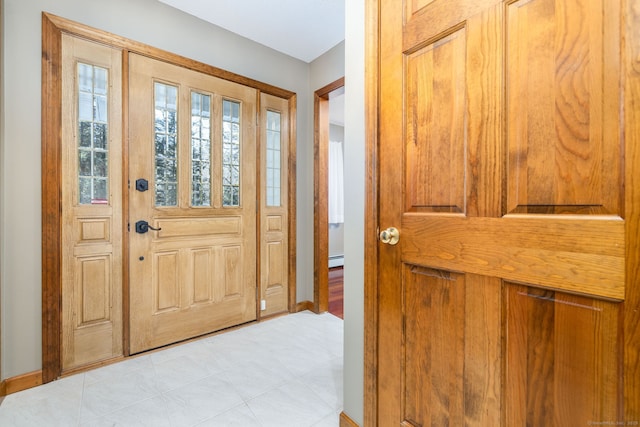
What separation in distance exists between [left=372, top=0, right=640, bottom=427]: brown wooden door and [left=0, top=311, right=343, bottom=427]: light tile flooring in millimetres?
638

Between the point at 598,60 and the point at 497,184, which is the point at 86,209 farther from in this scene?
the point at 598,60


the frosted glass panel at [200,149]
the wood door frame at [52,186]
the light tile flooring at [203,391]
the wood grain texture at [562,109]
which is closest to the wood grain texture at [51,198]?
the wood door frame at [52,186]

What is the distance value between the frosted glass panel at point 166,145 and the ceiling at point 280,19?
672 millimetres

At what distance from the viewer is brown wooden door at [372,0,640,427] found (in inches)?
25.4

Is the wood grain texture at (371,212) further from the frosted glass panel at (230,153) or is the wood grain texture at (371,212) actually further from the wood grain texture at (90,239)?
the wood grain texture at (90,239)

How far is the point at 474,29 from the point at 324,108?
220 cm

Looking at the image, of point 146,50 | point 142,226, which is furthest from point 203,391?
point 146,50

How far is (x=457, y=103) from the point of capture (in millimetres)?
919

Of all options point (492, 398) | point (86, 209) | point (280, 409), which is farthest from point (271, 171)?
point (492, 398)

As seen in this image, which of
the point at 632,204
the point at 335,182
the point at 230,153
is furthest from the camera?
the point at 335,182

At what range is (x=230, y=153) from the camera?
249 cm

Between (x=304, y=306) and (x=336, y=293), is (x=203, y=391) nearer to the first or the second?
(x=304, y=306)

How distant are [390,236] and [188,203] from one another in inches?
70.0

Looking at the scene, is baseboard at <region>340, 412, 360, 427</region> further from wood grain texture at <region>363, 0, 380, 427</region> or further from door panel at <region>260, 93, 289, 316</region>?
door panel at <region>260, 93, 289, 316</region>
